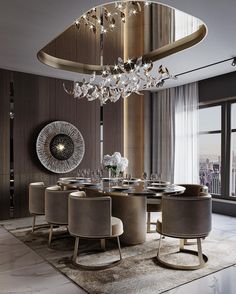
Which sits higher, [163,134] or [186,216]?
[163,134]

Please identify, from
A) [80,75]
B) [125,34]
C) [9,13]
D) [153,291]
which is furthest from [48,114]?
[153,291]

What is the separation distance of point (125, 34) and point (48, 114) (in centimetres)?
253

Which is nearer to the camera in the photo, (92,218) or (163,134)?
(92,218)

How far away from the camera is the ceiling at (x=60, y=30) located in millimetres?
3415

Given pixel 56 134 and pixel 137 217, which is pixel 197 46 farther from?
pixel 56 134

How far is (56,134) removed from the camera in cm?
648

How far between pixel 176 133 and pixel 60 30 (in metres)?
4.24

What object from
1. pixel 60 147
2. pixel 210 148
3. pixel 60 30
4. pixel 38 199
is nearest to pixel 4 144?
pixel 60 147

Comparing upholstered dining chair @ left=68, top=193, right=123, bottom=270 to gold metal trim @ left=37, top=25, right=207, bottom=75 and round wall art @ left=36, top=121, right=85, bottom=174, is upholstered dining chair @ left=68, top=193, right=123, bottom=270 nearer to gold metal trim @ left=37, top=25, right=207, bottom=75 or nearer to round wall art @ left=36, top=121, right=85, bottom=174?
gold metal trim @ left=37, top=25, right=207, bottom=75

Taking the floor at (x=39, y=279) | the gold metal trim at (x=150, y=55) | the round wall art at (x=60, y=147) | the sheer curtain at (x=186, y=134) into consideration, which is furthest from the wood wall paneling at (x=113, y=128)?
the floor at (x=39, y=279)

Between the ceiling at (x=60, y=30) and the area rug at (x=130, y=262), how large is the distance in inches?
119

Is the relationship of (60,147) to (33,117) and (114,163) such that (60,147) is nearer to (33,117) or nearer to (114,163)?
(33,117)

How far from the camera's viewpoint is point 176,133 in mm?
7461

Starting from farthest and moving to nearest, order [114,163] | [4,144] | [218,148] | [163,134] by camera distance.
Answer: [163,134], [218,148], [4,144], [114,163]
